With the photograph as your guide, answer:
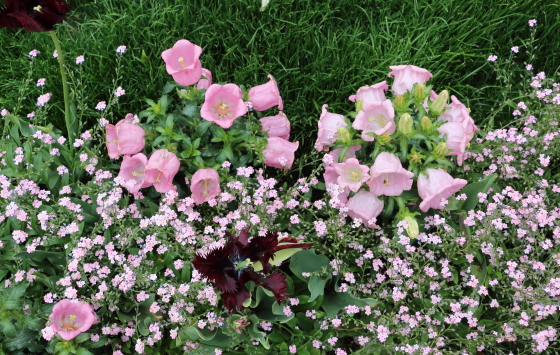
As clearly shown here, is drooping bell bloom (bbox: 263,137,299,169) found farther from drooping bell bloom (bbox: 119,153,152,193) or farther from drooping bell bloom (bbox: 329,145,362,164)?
drooping bell bloom (bbox: 119,153,152,193)

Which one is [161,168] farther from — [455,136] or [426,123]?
[455,136]

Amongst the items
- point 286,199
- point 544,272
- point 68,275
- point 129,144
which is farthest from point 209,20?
point 544,272

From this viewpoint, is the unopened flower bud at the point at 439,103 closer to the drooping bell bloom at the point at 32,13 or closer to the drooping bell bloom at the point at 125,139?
the drooping bell bloom at the point at 125,139

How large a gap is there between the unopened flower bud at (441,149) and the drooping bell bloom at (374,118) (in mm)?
174

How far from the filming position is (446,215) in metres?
2.01

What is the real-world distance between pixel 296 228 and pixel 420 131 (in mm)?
623

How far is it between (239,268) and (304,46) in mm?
1499

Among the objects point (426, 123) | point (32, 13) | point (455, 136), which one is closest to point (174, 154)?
point (32, 13)

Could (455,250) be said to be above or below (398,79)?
below

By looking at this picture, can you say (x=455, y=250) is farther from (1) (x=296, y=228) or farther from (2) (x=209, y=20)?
(2) (x=209, y=20)

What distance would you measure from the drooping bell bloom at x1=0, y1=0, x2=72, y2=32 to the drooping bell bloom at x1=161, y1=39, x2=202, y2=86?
41 cm

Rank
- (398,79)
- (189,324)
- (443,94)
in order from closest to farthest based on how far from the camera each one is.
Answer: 1. (189,324)
2. (443,94)
3. (398,79)

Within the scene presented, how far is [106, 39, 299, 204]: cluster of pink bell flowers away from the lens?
6.29ft

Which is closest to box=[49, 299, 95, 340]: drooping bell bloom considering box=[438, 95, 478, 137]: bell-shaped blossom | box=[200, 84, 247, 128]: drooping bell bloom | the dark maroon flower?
the dark maroon flower
